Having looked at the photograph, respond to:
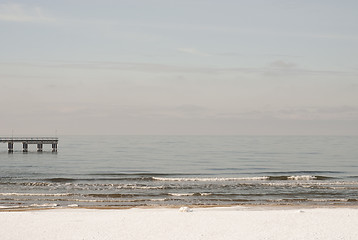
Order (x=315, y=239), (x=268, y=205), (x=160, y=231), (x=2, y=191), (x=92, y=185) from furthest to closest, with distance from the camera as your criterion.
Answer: (x=92, y=185)
(x=2, y=191)
(x=268, y=205)
(x=160, y=231)
(x=315, y=239)

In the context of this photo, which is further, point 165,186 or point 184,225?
point 165,186

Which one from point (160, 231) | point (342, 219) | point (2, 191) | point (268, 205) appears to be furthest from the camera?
point (2, 191)

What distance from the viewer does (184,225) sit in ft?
64.5

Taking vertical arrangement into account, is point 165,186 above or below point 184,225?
above

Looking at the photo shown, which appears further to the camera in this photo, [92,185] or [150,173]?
[150,173]

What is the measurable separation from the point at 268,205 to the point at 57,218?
12858 mm

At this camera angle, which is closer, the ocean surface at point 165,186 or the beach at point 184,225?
the beach at point 184,225

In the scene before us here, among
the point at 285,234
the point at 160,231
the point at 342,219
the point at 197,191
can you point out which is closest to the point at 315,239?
the point at 285,234

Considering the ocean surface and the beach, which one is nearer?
the beach

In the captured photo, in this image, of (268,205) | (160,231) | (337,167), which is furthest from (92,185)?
(337,167)

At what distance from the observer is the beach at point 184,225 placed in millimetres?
17922

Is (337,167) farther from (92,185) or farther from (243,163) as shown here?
(92,185)

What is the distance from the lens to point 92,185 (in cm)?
3903

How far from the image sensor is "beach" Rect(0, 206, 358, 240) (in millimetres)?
17922
